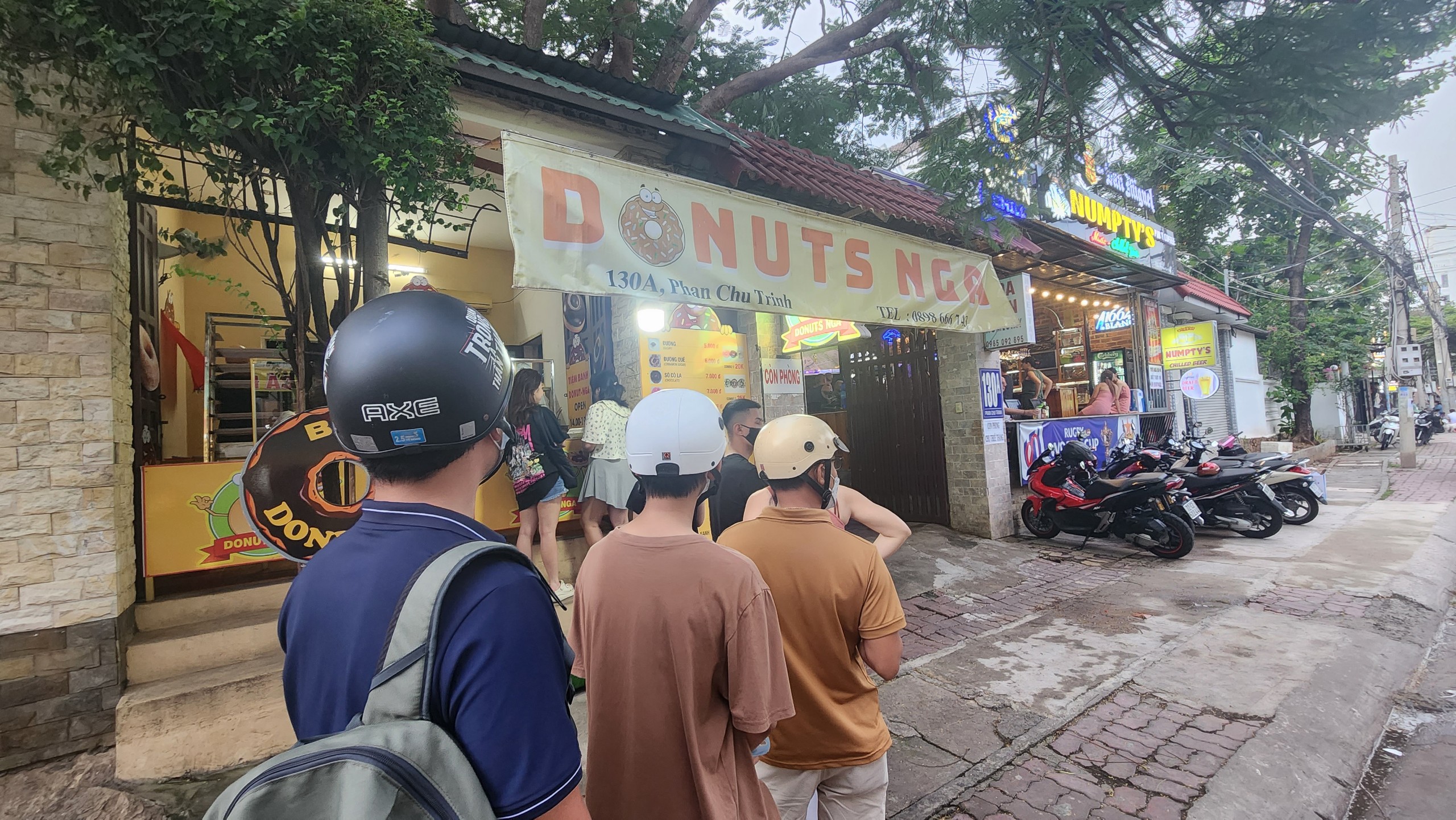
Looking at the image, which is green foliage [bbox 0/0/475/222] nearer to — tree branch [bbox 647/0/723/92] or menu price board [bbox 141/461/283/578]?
menu price board [bbox 141/461/283/578]

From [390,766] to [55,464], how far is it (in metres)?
3.94

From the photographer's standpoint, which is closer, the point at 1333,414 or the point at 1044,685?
the point at 1044,685

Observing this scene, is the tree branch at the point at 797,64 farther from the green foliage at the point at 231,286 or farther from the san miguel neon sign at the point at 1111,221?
the san miguel neon sign at the point at 1111,221

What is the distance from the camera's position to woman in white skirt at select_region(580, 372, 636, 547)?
4.89 metres

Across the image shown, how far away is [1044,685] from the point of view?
3.99 meters

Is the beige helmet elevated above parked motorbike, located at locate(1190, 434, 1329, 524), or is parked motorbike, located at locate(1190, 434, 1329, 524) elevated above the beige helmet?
the beige helmet

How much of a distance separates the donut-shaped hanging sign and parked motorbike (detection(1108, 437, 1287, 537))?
27.0 feet

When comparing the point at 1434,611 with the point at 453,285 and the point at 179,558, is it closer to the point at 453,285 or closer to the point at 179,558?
the point at 179,558

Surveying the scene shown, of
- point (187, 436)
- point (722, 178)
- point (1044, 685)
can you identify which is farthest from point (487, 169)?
point (1044, 685)

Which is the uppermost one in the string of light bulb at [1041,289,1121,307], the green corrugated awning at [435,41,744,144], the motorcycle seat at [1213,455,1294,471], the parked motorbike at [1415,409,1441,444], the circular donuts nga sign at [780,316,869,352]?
the green corrugated awning at [435,41,744,144]

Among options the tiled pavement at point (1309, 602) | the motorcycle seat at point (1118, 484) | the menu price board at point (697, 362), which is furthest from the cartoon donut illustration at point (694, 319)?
the tiled pavement at point (1309, 602)

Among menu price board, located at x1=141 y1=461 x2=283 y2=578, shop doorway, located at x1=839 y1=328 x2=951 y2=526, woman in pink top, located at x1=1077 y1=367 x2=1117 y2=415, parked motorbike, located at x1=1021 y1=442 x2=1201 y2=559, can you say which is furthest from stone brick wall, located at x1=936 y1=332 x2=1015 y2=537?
menu price board, located at x1=141 y1=461 x2=283 y2=578

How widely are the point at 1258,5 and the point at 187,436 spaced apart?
967 cm

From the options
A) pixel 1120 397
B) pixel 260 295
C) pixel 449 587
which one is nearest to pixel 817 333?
pixel 449 587
